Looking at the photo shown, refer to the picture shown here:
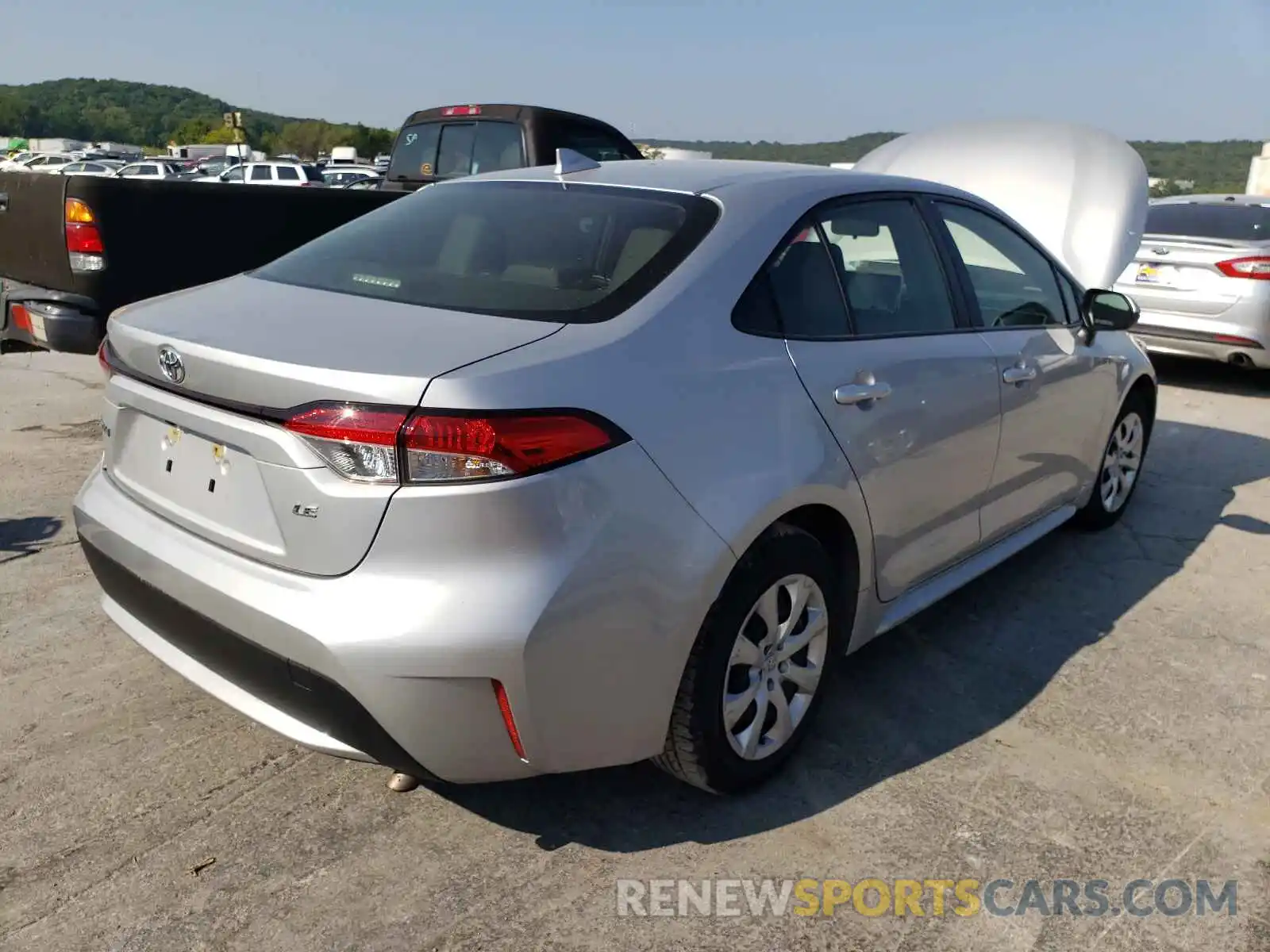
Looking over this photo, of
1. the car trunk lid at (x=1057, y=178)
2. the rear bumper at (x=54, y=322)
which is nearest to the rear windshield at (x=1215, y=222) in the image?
the car trunk lid at (x=1057, y=178)

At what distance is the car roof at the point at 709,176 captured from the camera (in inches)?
118

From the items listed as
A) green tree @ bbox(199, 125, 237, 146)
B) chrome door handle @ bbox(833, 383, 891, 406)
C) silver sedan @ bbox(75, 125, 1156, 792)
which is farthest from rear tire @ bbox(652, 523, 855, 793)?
green tree @ bbox(199, 125, 237, 146)

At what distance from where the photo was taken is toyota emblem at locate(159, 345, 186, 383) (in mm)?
2379

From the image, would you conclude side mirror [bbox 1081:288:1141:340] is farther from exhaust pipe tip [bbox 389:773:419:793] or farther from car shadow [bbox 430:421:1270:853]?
exhaust pipe tip [bbox 389:773:419:793]

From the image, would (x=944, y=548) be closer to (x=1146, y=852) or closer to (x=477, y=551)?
(x=1146, y=852)

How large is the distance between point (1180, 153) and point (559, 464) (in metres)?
63.1

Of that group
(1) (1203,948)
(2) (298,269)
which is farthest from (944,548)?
(2) (298,269)

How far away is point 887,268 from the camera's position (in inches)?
132

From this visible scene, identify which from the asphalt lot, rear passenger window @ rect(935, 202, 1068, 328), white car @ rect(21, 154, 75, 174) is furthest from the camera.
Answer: white car @ rect(21, 154, 75, 174)

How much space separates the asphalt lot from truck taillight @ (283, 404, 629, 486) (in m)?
1.00

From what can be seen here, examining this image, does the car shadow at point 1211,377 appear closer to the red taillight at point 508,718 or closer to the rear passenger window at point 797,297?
the rear passenger window at point 797,297

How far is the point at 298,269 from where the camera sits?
2939mm

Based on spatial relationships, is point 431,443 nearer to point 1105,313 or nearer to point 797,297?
point 797,297

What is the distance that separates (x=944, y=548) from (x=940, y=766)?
0.76 metres
